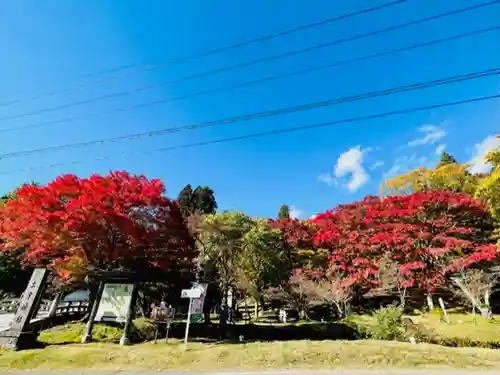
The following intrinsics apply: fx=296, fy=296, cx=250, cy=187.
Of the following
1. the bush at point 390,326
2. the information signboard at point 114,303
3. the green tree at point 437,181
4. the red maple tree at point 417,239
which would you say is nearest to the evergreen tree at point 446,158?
the green tree at point 437,181

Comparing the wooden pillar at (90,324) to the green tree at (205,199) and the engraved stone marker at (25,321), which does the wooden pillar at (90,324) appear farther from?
the green tree at (205,199)

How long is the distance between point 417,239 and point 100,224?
1918 cm

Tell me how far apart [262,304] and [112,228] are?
1748 centimetres

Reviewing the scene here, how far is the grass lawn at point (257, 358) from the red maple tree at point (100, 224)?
3.65 m

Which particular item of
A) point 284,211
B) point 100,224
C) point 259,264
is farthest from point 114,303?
point 284,211

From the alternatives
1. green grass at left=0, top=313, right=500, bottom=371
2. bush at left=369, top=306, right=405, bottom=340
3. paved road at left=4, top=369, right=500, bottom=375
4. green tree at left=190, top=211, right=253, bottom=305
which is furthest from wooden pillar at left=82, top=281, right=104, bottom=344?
bush at left=369, top=306, right=405, bottom=340

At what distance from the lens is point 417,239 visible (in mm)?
19906

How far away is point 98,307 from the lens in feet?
35.7

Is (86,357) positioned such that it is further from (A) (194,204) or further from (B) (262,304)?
(A) (194,204)

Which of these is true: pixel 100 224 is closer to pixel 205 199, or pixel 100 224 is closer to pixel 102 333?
pixel 102 333

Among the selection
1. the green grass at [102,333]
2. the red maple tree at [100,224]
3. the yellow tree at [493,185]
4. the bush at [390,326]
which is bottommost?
the green grass at [102,333]

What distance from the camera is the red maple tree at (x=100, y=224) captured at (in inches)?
416

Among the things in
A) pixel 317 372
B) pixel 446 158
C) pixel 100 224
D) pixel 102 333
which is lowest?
pixel 317 372

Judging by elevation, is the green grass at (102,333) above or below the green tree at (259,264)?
below
